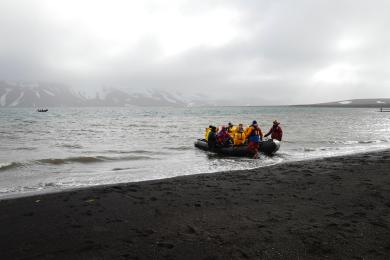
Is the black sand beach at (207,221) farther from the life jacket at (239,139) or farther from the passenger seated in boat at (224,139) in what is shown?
the passenger seated in boat at (224,139)

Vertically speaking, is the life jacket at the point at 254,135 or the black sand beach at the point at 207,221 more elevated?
the life jacket at the point at 254,135

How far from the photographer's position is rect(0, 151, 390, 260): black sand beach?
4.86 metres

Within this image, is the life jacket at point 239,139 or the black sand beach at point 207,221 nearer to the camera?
the black sand beach at point 207,221

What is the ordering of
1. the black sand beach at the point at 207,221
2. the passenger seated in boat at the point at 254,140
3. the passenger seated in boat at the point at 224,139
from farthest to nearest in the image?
the passenger seated in boat at the point at 224,139 → the passenger seated in boat at the point at 254,140 → the black sand beach at the point at 207,221

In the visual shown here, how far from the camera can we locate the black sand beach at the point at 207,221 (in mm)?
4859

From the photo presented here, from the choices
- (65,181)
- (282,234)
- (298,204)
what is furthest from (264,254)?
(65,181)

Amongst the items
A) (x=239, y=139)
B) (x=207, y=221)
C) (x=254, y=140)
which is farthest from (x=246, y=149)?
(x=207, y=221)

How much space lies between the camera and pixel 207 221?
6195 millimetres

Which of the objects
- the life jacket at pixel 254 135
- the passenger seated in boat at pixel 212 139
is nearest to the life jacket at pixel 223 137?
the passenger seated in boat at pixel 212 139

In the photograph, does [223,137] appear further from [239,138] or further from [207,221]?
[207,221]

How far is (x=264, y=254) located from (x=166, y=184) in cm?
512

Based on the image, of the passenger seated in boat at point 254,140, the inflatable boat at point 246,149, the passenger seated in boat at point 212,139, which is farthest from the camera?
the passenger seated in boat at point 212,139

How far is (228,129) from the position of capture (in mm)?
18797

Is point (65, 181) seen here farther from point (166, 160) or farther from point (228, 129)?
point (228, 129)
